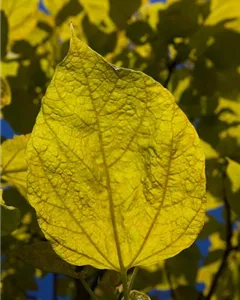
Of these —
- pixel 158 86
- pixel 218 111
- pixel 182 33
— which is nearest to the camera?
pixel 158 86

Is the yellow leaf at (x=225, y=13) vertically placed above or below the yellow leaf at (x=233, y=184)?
above

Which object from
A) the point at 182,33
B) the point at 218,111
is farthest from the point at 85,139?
the point at 218,111

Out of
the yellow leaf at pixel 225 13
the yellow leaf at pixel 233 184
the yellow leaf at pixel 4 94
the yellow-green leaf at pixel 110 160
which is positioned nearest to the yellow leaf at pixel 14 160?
the yellow leaf at pixel 4 94

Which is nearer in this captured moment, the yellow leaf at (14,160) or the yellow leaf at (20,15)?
the yellow leaf at (14,160)

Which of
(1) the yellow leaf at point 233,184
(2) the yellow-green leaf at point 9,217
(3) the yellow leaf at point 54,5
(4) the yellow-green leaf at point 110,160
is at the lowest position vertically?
(1) the yellow leaf at point 233,184

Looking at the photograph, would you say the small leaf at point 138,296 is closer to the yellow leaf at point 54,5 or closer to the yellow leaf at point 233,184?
the yellow leaf at point 233,184

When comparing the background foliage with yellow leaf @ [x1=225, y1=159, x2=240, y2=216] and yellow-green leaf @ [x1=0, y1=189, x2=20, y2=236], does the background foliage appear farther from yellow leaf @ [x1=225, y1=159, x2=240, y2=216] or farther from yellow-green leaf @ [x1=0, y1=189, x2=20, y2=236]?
yellow-green leaf @ [x1=0, y1=189, x2=20, y2=236]

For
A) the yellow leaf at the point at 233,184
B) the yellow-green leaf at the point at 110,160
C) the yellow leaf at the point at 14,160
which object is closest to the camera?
the yellow-green leaf at the point at 110,160

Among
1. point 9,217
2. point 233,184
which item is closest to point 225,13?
point 233,184

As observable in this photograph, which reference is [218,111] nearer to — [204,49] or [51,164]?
[204,49]
